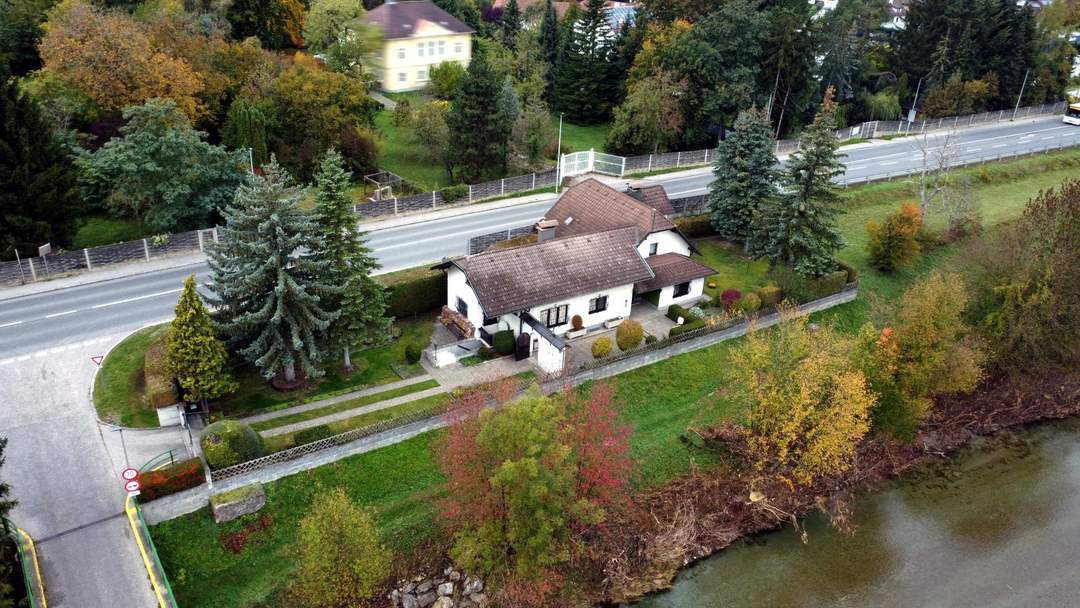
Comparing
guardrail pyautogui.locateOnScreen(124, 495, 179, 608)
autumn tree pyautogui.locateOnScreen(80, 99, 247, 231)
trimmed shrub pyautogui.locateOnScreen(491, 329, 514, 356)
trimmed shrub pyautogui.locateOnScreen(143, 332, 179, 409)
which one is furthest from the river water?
autumn tree pyautogui.locateOnScreen(80, 99, 247, 231)

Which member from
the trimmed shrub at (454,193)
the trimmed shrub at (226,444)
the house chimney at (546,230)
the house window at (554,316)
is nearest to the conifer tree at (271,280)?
the trimmed shrub at (226,444)

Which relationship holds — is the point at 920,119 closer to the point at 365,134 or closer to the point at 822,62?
the point at 822,62

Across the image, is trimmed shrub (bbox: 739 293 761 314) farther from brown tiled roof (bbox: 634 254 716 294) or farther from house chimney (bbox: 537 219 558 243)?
house chimney (bbox: 537 219 558 243)

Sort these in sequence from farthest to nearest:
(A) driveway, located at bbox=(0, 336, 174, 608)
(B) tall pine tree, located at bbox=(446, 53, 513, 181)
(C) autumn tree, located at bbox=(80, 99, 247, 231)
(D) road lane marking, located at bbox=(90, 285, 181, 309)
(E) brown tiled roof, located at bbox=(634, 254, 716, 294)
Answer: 1. (B) tall pine tree, located at bbox=(446, 53, 513, 181)
2. (C) autumn tree, located at bbox=(80, 99, 247, 231)
3. (E) brown tiled roof, located at bbox=(634, 254, 716, 294)
4. (D) road lane marking, located at bbox=(90, 285, 181, 309)
5. (A) driveway, located at bbox=(0, 336, 174, 608)

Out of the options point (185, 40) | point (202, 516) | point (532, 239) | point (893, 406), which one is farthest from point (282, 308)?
point (185, 40)

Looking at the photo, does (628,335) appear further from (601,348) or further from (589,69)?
(589,69)

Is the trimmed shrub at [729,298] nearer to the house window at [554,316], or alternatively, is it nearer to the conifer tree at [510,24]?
the house window at [554,316]

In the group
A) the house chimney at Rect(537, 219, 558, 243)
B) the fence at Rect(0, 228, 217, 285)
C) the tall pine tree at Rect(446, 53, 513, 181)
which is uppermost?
the tall pine tree at Rect(446, 53, 513, 181)
